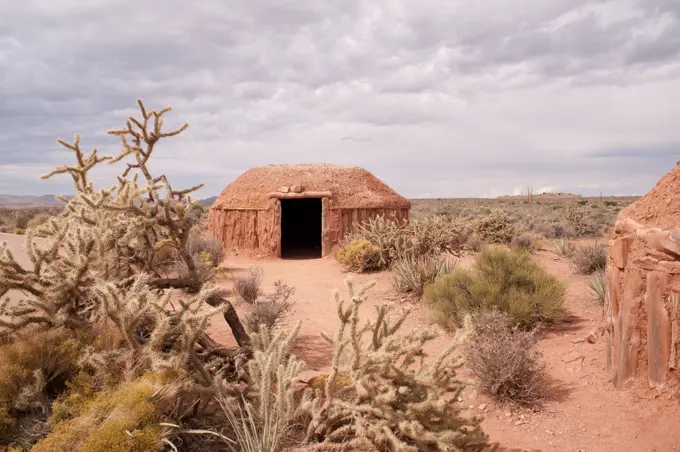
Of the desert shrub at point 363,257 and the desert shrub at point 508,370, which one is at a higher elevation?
the desert shrub at point 363,257

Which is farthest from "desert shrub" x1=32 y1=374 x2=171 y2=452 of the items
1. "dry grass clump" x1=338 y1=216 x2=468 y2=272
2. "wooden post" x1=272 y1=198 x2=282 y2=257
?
"wooden post" x1=272 y1=198 x2=282 y2=257

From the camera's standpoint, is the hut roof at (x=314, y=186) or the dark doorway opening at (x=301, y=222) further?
the dark doorway opening at (x=301, y=222)

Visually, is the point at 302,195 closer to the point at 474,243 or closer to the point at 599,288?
the point at 474,243

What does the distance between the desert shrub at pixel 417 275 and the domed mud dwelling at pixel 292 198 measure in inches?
184

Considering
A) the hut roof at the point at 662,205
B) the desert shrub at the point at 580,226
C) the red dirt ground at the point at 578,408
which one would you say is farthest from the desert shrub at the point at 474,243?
the hut roof at the point at 662,205

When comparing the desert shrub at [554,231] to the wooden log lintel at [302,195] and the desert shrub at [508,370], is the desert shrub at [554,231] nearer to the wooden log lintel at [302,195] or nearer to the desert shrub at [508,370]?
the wooden log lintel at [302,195]

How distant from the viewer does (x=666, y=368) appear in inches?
155

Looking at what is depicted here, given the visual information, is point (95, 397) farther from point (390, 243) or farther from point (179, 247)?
point (390, 243)

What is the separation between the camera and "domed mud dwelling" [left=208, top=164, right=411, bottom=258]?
13.6 m

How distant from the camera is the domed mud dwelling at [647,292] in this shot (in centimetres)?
390

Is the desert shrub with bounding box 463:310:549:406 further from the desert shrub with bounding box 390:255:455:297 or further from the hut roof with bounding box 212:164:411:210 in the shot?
the hut roof with bounding box 212:164:411:210

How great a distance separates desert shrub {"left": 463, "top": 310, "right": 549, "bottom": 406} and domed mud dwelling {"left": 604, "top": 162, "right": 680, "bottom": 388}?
0.71m

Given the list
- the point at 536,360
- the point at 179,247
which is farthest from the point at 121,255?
the point at 536,360

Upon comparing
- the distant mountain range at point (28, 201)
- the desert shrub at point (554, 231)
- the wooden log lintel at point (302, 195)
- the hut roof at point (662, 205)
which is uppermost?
the distant mountain range at point (28, 201)
